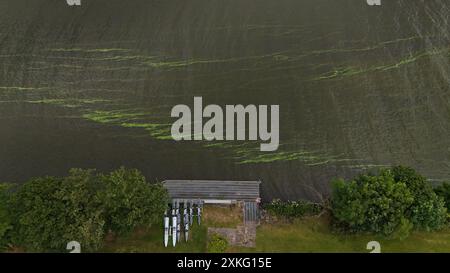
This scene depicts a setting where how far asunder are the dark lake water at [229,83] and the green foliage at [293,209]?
43cm

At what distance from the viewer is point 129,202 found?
8.61 meters

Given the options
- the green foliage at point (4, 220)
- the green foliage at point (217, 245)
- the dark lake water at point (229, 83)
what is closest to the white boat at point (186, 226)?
the green foliage at point (217, 245)

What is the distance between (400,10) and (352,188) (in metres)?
6.61

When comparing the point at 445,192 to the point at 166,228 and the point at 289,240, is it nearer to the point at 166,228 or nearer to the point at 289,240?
the point at 289,240

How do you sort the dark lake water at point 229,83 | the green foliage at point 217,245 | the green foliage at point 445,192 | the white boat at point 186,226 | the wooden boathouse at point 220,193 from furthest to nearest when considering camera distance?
the dark lake water at point 229,83
the wooden boathouse at point 220,193
the white boat at point 186,226
the green foliage at point 445,192
the green foliage at point 217,245

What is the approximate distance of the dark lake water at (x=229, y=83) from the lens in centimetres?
1097

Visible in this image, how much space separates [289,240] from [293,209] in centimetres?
84

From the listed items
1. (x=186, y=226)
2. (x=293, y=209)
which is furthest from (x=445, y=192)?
(x=186, y=226)

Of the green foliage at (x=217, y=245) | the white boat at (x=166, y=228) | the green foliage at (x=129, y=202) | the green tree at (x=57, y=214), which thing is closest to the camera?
the green tree at (x=57, y=214)

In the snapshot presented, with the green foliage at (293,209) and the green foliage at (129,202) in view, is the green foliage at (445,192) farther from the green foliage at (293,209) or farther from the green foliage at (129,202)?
the green foliage at (129,202)

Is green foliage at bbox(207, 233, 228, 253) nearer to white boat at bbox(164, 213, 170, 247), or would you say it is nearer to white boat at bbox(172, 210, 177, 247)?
white boat at bbox(172, 210, 177, 247)

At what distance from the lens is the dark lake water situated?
1097cm

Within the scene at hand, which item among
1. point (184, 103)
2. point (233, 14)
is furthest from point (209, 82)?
point (233, 14)

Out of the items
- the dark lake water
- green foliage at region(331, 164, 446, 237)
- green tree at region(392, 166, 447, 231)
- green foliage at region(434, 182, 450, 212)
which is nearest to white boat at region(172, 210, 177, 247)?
the dark lake water
